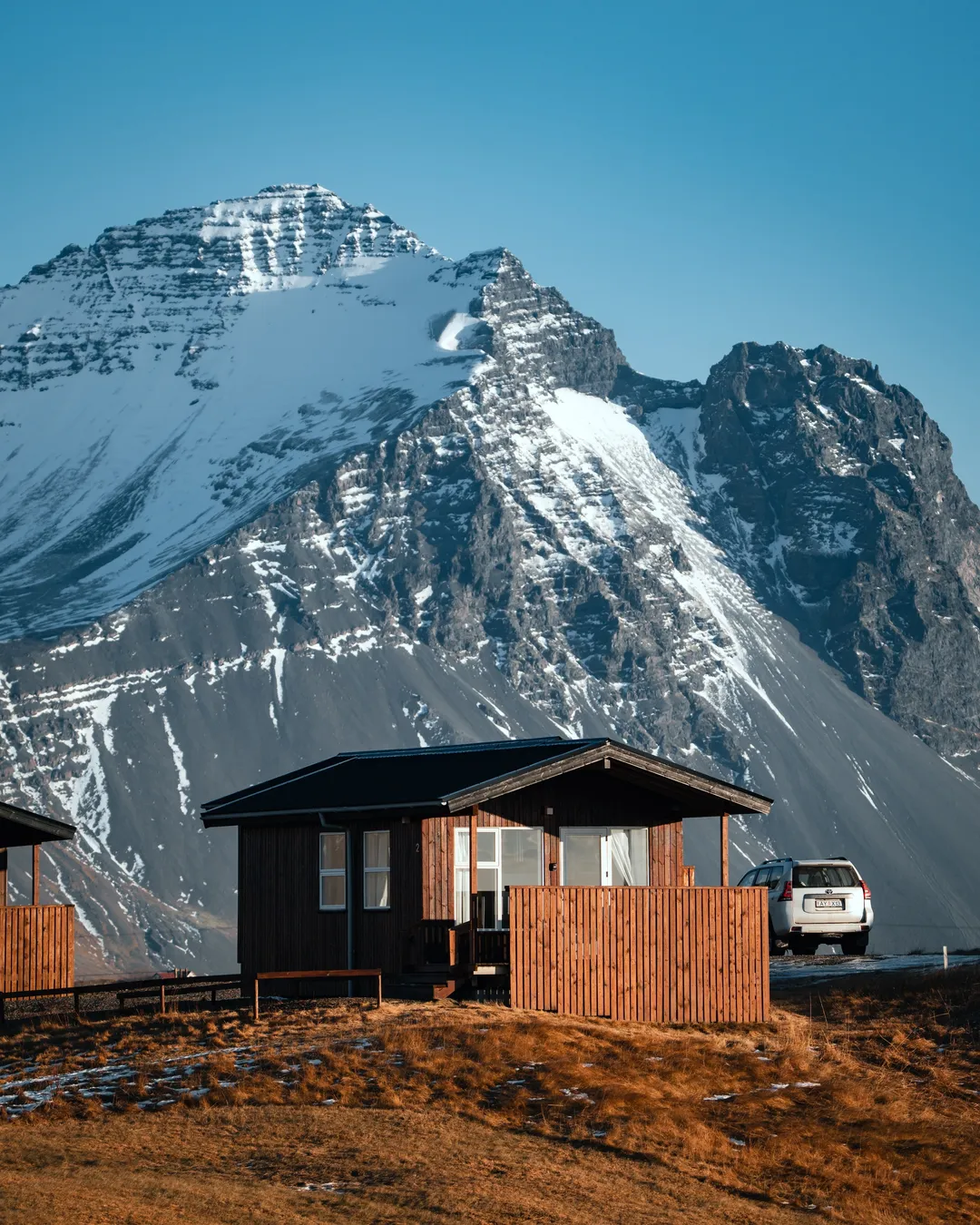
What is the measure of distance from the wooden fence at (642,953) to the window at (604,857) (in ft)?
13.0

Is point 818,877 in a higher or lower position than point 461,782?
lower

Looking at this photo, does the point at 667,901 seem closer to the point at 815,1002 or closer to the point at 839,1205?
the point at 815,1002

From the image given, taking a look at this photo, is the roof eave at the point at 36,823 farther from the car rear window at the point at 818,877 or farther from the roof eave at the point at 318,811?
the car rear window at the point at 818,877

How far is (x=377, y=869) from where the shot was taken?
3284 cm

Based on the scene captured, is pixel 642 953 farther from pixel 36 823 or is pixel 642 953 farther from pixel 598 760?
pixel 36 823

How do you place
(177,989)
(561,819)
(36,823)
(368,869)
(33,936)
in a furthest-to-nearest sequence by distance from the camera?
(33,936)
(36,823)
(561,819)
(368,869)
(177,989)

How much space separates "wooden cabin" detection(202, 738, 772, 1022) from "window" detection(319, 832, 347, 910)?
33 millimetres

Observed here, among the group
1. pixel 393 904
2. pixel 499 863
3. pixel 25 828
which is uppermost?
pixel 25 828

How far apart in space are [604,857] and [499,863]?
6.82ft

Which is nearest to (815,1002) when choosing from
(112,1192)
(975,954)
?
(975,954)

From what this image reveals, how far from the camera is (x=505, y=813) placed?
3291 cm

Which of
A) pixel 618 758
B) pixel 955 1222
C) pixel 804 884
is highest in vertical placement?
pixel 618 758

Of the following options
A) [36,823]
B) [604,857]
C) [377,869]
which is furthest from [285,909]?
[604,857]

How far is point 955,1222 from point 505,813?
47.7 ft
